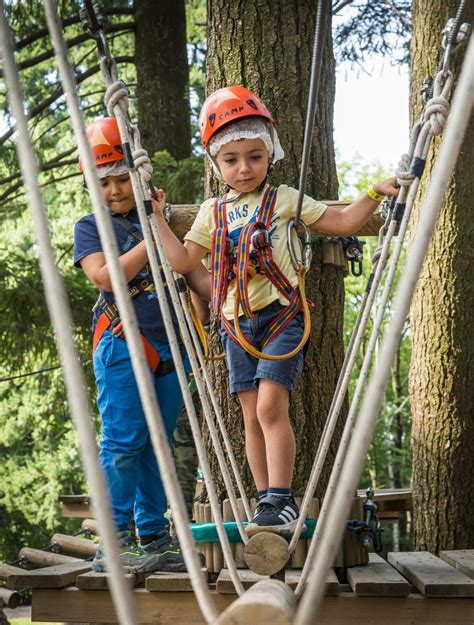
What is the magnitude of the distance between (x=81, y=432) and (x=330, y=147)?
2584 millimetres

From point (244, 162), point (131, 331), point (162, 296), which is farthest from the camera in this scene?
point (244, 162)

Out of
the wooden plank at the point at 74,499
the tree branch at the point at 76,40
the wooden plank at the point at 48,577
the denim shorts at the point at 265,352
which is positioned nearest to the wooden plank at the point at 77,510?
the wooden plank at the point at 74,499

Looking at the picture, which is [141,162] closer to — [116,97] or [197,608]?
[116,97]

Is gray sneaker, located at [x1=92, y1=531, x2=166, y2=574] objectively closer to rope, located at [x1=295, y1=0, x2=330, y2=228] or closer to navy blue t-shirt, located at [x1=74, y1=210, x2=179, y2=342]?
navy blue t-shirt, located at [x1=74, y1=210, x2=179, y2=342]

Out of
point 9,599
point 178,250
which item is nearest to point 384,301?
point 178,250

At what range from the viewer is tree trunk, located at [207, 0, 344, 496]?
10.6 ft

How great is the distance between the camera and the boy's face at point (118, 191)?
265 centimetres

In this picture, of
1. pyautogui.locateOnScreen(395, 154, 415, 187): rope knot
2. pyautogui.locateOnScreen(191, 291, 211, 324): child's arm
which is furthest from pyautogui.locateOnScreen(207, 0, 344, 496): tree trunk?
pyautogui.locateOnScreen(395, 154, 415, 187): rope knot

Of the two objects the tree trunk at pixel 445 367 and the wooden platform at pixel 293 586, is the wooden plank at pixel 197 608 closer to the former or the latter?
the wooden platform at pixel 293 586

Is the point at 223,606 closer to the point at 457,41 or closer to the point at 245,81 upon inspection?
the point at 457,41

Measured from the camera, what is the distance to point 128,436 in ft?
8.37

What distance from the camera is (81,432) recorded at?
115cm

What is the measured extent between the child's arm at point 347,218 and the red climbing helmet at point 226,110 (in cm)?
32

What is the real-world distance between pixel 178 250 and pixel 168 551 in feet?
2.86
